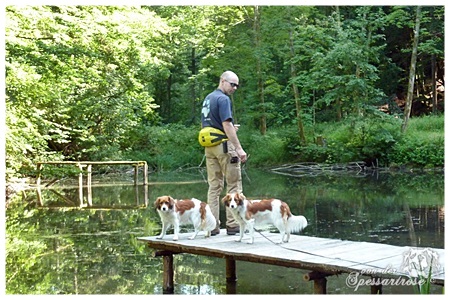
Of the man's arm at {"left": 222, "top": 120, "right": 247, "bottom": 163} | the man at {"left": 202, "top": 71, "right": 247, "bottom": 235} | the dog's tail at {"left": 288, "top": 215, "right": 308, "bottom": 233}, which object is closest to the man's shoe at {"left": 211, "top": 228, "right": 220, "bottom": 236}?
the man at {"left": 202, "top": 71, "right": 247, "bottom": 235}

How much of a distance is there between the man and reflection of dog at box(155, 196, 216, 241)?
0.65 ft

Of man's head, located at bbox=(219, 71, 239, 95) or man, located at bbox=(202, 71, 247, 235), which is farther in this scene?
man's head, located at bbox=(219, 71, 239, 95)

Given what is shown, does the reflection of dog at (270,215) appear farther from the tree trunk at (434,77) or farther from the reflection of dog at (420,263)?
the tree trunk at (434,77)

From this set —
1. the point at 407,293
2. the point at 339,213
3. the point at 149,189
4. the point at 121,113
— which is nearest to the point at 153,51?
the point at 121,113

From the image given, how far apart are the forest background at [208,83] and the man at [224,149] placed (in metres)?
8.83

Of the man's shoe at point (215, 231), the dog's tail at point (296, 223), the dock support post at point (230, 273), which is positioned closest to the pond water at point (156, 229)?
the dock support post at point (230, 273)

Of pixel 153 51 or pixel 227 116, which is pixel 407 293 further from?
pixel 153 51

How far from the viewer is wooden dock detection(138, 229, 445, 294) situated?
18.0 feet

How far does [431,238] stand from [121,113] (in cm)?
1791

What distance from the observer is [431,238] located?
31.0ft

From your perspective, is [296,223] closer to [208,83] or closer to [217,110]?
[217,110]

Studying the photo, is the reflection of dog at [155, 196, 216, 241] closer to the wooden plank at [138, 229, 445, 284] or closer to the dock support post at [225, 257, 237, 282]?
the wooden plank at [138, 229, 445, 284]

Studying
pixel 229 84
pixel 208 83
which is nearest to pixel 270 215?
pixel 229 84

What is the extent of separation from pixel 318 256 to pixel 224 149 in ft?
6.25
